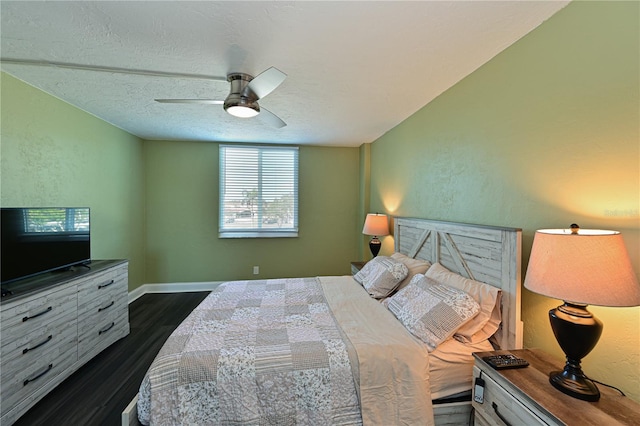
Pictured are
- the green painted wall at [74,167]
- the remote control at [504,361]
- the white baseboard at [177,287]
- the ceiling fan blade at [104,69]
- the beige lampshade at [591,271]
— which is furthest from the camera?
the white baseboard at [177,287]

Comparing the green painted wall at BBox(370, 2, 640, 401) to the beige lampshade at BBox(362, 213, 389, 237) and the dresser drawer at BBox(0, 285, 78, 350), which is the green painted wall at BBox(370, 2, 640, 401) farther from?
the dresser drawer at BBox(0, 285, 78, 350)

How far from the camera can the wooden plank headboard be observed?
153 cm

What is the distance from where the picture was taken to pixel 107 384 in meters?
2.11

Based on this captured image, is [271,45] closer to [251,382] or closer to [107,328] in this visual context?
[251,382]

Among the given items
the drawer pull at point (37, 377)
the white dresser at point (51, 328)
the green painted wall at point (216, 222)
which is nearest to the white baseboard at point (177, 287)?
the green painted wall at point (216, 222)

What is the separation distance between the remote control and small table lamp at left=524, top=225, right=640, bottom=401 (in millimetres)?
133

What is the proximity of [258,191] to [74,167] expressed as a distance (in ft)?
7.62

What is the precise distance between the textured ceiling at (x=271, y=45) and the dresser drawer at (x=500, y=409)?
197 cm

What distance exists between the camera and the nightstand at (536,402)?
958 millimetres

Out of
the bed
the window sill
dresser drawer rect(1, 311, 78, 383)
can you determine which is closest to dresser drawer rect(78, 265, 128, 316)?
dresser drawer rect(1, 311, 78, 383)

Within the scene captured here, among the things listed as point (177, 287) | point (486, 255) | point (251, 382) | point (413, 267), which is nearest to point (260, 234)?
point (177, 287)

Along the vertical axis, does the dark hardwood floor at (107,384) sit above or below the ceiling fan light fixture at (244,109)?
below

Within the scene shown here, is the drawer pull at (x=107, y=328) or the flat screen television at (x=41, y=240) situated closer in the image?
the flat screen television at (x=41, y=240)

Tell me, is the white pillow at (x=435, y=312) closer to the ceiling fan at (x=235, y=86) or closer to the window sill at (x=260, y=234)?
the ceiling fan at (x=235, y=86)
